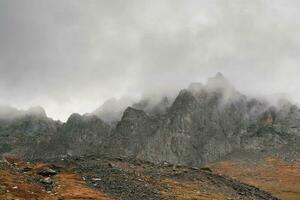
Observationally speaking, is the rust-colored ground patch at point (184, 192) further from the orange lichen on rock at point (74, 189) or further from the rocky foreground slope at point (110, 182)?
the orange lichen on rock at point (74, 189)

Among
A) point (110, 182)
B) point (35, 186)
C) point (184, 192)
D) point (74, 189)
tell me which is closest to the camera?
point (35, 186)

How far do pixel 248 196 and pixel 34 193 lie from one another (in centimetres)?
4665

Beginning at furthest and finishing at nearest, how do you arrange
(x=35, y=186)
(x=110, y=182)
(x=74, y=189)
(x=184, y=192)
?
(x=184, y=192) < (x=110, y=182) < (x=74, y=189) < (x=35, y=186)

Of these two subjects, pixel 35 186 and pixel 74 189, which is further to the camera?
pixel 74 189

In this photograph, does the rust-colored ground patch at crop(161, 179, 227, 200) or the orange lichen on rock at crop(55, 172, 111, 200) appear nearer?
the orange lichen on rock at crop(55, 172, 111, 200)

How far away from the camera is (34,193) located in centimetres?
7369

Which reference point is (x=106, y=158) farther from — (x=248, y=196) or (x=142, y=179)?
(x=248, y=196)

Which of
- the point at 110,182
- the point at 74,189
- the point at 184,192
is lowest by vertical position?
the point at 74,189

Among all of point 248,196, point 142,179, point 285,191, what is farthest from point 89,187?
point 285,191

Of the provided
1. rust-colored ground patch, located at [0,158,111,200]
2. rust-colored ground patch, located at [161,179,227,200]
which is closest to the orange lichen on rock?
rust-colored ground patch, located at [0,158,111,200]

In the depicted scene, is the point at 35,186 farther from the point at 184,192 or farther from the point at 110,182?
the point at 184,192

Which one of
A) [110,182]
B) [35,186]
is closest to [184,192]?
[110,182]

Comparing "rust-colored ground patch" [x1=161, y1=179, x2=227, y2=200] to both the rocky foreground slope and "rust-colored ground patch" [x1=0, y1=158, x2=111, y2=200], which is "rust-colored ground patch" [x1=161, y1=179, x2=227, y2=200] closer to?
the rocky foreground slope

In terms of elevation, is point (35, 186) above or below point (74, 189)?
above
